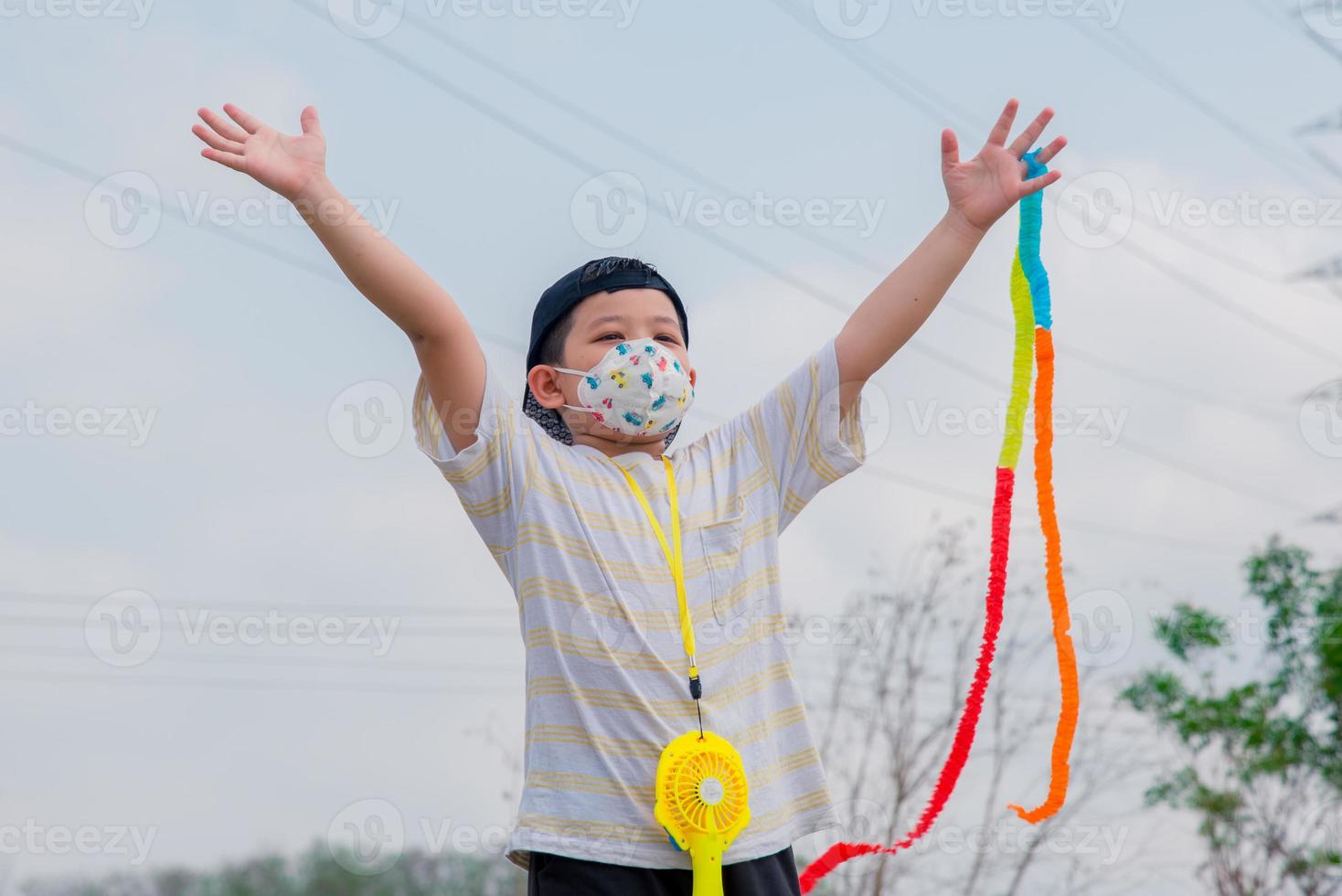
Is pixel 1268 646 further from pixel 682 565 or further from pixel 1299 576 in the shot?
pixel 682 565

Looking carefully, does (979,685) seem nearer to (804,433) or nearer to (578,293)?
(804,433)

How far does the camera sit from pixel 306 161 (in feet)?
8.18

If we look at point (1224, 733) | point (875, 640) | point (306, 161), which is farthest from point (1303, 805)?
point (306, 161)

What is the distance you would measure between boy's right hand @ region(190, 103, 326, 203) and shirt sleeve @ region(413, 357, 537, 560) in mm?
450

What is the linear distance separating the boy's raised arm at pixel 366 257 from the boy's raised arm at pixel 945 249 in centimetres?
78

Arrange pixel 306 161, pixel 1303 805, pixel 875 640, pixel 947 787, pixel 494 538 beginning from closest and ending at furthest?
pixel 306 161, pixel 494 538, pixel 947 787, pixel 875 640, pixel 1303 805

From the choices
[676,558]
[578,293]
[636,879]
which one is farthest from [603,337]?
[636,879]

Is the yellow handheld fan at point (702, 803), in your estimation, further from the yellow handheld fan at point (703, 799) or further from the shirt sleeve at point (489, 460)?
the shirt sleeve at point (489, 460)

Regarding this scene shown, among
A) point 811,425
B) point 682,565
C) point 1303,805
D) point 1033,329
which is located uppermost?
point 1033,329

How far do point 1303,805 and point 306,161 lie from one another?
1021 centimetres

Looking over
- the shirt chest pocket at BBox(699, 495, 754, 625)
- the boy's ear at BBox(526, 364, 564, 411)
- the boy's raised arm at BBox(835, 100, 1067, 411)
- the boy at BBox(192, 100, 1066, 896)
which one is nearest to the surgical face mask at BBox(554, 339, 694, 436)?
the boy at BBox(192, 100, 1066, 896)

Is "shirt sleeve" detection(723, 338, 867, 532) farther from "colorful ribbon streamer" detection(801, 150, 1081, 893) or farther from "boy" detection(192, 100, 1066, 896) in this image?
"colorful ribbon streamer" detection(801, 150, 1081, 893)

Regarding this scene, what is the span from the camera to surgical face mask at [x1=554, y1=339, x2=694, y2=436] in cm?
280

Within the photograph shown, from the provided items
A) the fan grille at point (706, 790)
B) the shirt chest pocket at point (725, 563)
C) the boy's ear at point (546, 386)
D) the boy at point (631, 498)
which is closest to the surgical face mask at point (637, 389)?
the boy at point (631, 498)
